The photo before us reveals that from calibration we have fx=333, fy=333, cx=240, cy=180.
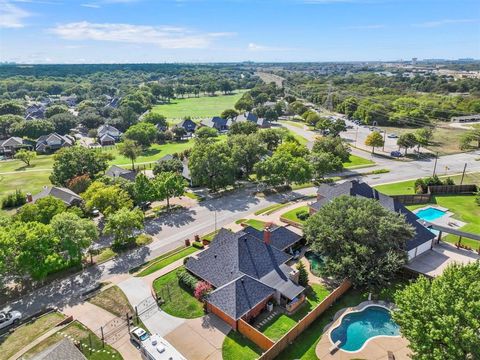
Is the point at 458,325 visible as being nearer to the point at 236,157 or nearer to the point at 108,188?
the point at 108,188

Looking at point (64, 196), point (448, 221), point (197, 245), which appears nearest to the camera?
point (197, 245)

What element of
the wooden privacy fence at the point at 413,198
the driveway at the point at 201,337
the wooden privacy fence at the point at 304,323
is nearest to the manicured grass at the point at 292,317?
the wooden privacy fence at the point at 304,323

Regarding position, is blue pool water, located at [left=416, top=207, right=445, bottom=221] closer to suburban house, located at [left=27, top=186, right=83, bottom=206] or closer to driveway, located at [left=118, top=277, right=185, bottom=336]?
driveway, located at [left=118, top=277, right=185, bottom=336]

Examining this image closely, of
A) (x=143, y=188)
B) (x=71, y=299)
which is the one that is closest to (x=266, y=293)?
(x=71, y=299)

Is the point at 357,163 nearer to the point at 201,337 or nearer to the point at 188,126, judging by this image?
the point at 188,126

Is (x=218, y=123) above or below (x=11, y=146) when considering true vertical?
above

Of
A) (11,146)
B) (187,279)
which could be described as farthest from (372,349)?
(11,146)

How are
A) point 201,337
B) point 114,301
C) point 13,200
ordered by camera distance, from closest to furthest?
point 201,337, point 114,301, point 13,200

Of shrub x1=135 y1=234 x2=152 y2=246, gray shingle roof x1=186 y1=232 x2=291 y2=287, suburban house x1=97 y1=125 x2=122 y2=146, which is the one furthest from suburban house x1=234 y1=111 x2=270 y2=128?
gray shingle roof x1=186 y1=232 x2=291 y2=287
